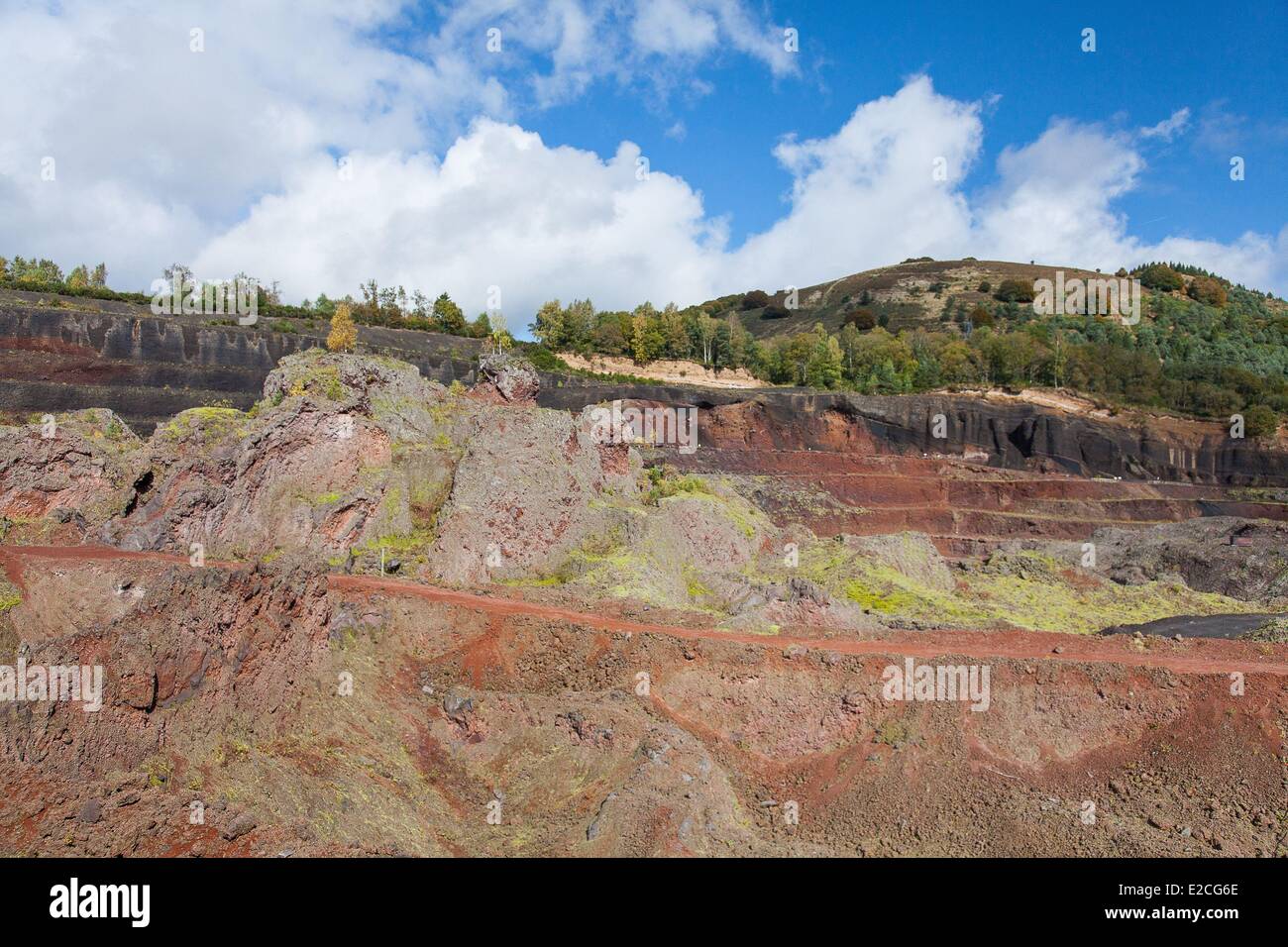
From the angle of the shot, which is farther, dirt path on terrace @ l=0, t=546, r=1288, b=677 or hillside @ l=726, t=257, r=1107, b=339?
hillside @ l=726, t=257, r=1107, b=339

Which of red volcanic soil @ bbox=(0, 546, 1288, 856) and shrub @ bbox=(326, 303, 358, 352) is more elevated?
shrub @ bbox=(326, 303, 358, 352)

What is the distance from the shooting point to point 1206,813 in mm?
14266

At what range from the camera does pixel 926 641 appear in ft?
65.8

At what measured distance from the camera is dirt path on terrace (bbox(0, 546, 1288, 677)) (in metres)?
18.2

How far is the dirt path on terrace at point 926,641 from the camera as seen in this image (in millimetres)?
18203

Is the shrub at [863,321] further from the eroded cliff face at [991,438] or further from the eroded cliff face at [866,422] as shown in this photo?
the eroded cliff face at [991,438]

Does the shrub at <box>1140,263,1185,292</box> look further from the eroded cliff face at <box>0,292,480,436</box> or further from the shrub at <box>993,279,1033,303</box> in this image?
the eroded cliff face at <box>0,292,480,436</box>

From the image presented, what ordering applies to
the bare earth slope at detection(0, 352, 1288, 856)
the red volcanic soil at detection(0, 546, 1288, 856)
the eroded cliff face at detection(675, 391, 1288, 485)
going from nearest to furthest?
the red volcanic soil at detection(0, 546, 1288, 856)
the bare earth slope at detection(0, 352, 1288, 856)
the eroded cliff face at detection(675, 391, 1288, 485)

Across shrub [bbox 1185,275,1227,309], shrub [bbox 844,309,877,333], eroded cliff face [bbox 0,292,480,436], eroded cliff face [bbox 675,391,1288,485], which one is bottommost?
eroded cliff face [bbox 675,391,1288,485]

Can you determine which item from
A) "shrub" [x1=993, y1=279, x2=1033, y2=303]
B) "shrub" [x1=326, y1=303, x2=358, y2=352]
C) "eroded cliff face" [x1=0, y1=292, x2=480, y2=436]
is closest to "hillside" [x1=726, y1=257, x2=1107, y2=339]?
"shrub" [x1=993, y1=279, x2=1033, y2=303]

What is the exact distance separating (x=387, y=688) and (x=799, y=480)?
33.1m

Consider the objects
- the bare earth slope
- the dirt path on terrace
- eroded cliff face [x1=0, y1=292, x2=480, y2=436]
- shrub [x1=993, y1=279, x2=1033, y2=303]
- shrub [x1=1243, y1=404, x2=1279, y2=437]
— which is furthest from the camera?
shrub [x1=993, y1=279, x2=1033, y2=303]

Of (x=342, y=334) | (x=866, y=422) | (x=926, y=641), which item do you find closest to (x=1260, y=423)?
(x=866, y=422)
